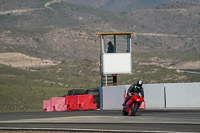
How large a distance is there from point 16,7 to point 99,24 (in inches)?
1384

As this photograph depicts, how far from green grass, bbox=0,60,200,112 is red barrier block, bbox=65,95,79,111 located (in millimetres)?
20245

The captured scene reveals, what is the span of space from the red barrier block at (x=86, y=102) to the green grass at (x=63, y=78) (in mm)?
20595

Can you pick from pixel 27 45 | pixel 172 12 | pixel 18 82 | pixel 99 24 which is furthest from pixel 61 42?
pixel 172 12

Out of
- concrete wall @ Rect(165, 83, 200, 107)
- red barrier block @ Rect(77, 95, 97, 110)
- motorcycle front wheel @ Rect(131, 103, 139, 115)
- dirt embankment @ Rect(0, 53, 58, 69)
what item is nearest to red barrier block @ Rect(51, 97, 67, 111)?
red barrier block @ Rect(77, 95, 97, 110)

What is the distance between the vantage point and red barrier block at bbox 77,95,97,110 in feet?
108

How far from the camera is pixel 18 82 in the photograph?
73938 millimetres

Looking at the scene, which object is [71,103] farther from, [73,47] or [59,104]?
[73,47]

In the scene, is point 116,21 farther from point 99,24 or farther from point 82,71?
point 82,71

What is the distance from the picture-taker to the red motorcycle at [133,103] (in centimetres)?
2094

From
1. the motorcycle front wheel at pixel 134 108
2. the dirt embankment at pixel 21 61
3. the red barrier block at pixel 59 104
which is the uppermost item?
the dirt embankment at pixel 21 61

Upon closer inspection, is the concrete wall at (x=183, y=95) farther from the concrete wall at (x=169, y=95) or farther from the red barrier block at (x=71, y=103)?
the red barrier block at (x=71, y=103)

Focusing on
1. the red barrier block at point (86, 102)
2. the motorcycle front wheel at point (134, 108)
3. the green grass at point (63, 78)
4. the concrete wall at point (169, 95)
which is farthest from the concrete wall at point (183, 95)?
the green grass at point (63, 78)

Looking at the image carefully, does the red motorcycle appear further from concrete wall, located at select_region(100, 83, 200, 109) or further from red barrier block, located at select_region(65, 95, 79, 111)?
red barrier block, located at select_region(65, 95, 79, 111)

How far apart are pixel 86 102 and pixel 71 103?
98cm
